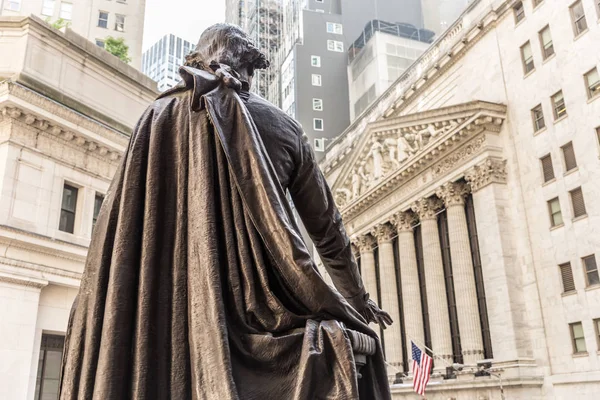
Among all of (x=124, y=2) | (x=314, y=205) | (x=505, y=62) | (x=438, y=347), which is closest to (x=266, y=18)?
(x=124, y=2)

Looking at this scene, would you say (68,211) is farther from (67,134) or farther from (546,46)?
(546,46)

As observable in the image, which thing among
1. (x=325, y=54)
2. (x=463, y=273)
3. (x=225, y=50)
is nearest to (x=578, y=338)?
(x=463, y=273)

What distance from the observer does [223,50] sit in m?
3.08

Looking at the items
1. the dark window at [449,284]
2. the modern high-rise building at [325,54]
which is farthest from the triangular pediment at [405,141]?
the modern high-rise building at [325,54]

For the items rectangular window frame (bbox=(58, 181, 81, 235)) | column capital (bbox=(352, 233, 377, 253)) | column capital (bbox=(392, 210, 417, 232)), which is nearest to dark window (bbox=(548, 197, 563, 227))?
column capital (bbox=(392, 210, 417, 232))

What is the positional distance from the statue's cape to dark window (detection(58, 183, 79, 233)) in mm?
18602

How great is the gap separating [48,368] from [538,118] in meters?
26.5

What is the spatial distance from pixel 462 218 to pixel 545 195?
6269mm

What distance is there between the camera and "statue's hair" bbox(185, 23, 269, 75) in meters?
3.08

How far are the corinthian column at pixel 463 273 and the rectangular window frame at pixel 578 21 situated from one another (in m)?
11.0

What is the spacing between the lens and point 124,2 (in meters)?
42.9

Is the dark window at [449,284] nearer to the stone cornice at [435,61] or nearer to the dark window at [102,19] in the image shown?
the stone cornice at [435,61]

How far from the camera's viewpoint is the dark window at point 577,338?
2670 centimetres

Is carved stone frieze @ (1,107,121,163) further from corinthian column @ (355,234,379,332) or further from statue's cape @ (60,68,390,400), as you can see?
corinthian column @ (355,234,379,332)
